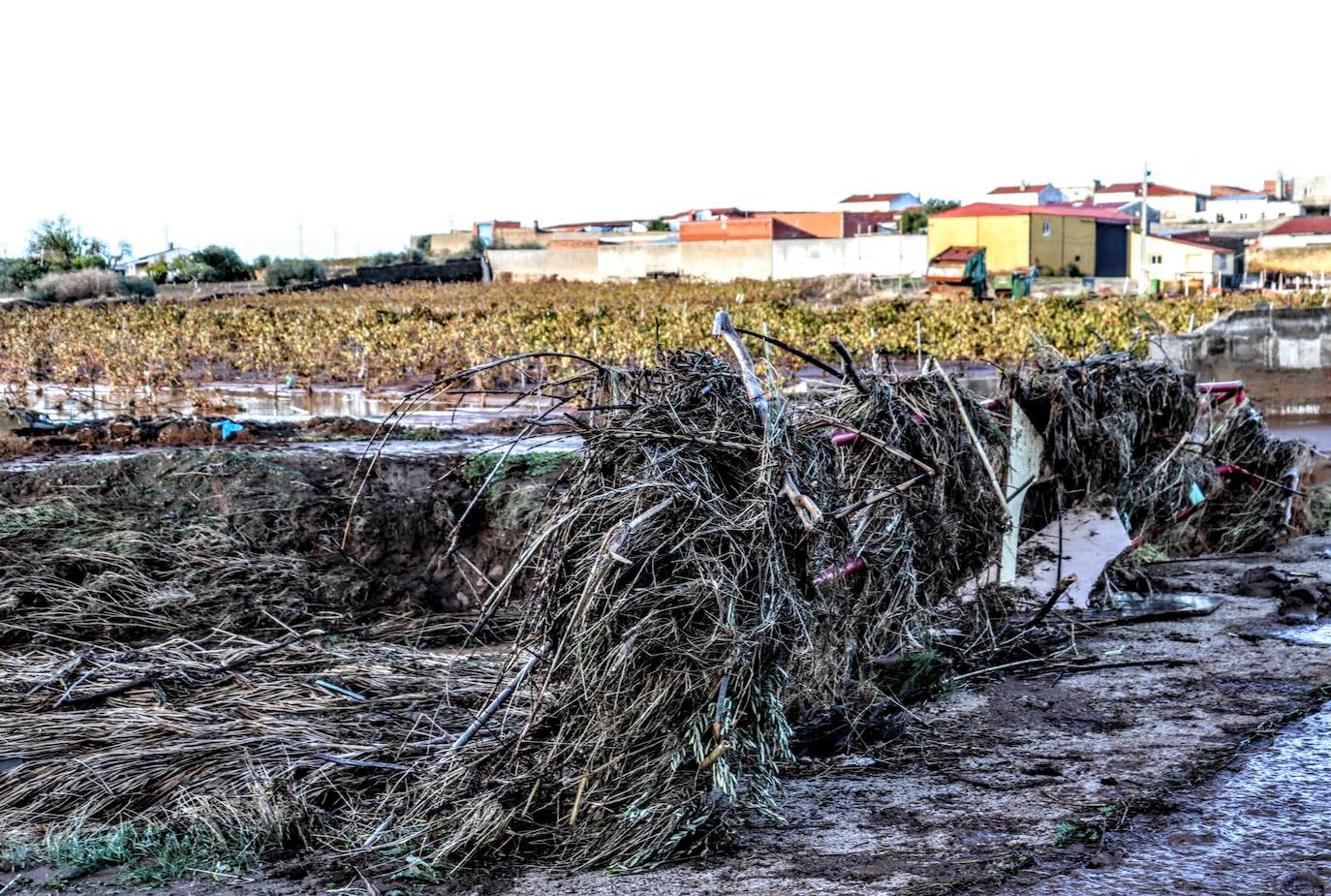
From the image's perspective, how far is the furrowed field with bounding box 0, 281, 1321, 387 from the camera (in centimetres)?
2391

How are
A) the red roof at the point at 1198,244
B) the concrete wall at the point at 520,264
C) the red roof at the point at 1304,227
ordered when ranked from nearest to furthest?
the red roof at the point at 1198,244, the concrete wall at the point at 520,264, the red roof at the point at 1304,227

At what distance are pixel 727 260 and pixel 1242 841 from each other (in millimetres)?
64738

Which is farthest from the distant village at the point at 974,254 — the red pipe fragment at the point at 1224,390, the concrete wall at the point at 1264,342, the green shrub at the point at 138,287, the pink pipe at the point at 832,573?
the pink pipe at the point at 832,573

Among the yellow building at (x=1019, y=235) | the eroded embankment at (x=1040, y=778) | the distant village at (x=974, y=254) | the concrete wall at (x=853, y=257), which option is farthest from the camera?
the concrete wall at (x=853, y=257)

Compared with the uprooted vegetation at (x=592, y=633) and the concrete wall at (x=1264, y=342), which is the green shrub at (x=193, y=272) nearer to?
the concrete wall at (x=1264, y=342)

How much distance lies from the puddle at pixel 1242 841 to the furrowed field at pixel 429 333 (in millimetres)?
13944

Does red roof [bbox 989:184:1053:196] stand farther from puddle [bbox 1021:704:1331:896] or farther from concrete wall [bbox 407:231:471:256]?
puddle [bbox 1021:704:1331:896]

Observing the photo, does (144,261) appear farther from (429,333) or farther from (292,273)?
(429,333)

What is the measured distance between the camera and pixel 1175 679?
24.1 ft

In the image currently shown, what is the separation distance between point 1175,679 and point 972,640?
111cm

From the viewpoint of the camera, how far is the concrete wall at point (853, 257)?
209 ft

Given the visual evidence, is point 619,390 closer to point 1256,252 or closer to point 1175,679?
point 1175,679

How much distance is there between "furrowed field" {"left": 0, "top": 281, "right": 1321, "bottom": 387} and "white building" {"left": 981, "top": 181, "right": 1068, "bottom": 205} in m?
61.2

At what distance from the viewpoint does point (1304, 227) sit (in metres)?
74.2
